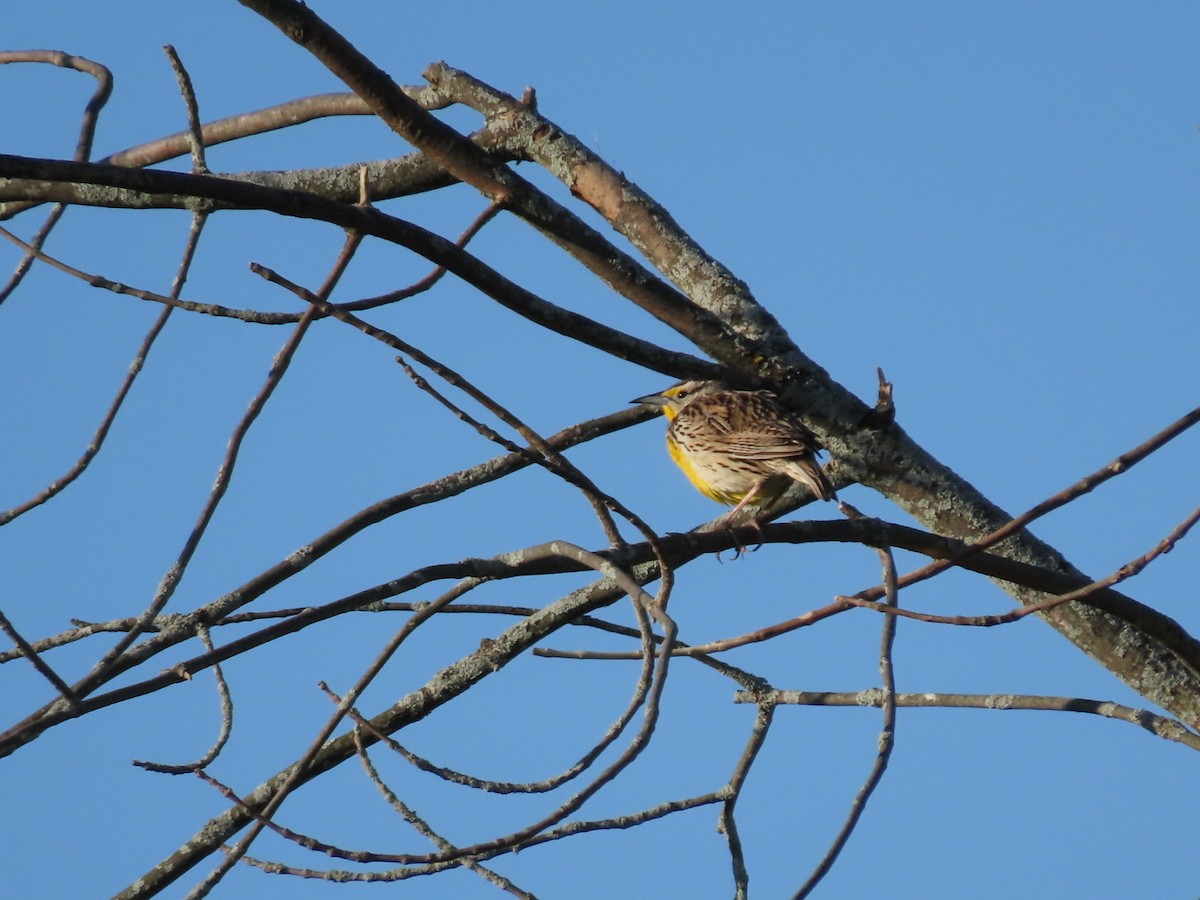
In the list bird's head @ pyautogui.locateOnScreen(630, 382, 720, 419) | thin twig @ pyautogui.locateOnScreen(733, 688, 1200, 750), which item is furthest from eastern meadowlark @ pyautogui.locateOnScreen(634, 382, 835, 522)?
thin twig @ pyautogui.locateOnScreen(733, 688, 1200, 750)

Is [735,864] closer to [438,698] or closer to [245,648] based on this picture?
[438,698]

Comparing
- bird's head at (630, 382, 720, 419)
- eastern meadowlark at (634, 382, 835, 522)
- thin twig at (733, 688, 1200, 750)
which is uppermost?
bird's head at (630, 382, 720, 419)

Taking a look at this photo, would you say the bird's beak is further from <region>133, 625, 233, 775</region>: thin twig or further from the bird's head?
<region>133, 625, 233, 775</region>: thin twig

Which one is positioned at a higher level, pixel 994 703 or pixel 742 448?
pixel 742 448

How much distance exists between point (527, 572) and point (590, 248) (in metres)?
1.27

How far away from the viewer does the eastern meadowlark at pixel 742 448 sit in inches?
211

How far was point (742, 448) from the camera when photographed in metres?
5.75

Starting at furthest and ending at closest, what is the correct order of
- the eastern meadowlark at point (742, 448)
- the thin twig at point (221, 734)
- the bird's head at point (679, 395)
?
1. the bird's head at point (679, 395)
2. the eastern meadowlark at point (742, 448)
3. the thin twig at point (221, 734)

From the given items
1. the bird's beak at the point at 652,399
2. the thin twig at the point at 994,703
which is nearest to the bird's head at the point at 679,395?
the bird's beak at the point at 652,399

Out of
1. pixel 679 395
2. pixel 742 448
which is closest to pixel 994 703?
pixel 742 448

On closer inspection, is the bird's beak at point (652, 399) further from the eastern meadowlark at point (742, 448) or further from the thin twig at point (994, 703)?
the thin twig at point (994, 703)

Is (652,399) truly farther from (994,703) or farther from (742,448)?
(994,703)

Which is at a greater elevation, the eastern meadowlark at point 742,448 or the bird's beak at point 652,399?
the bird's beak at point 652,399

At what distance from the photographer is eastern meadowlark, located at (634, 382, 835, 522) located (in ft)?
17.6
